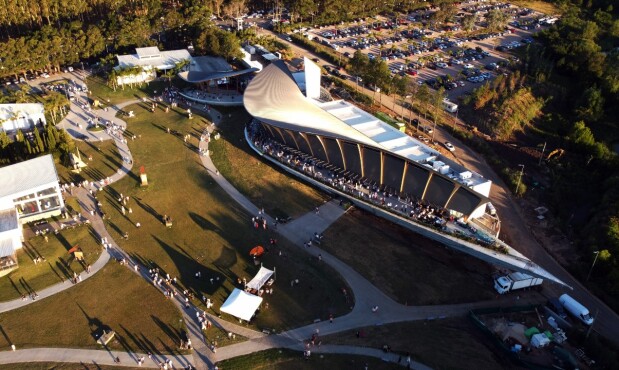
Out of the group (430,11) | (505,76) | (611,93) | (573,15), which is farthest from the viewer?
(430,11)

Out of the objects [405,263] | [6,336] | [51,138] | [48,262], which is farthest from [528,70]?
[6,336]

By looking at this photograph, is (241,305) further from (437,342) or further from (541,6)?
(541,6)

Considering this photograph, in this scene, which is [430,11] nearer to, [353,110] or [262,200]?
[353,110]

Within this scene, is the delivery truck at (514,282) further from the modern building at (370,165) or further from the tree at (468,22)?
the tree at (468,22)

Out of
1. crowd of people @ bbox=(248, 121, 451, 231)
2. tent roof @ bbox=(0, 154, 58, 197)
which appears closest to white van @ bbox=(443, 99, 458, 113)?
crowd of people @ bbox=(248, 121, 451, 231)

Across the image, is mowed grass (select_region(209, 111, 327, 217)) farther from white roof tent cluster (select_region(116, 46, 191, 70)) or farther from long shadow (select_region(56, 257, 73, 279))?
white roof tent cluster (select_region(116, 46, 191, 70))

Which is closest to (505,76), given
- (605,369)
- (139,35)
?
(605,369)
